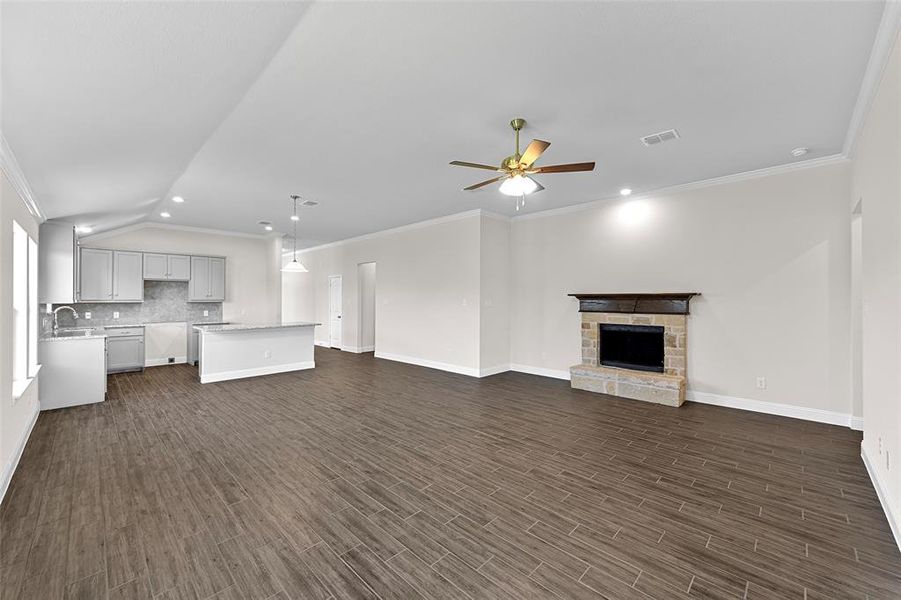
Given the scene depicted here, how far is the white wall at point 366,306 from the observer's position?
958 centimetres

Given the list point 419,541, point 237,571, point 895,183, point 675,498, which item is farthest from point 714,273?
point 237,571

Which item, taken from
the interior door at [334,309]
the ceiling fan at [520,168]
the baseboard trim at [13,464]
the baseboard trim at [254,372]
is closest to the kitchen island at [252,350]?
the baseboard trim at [254,372]

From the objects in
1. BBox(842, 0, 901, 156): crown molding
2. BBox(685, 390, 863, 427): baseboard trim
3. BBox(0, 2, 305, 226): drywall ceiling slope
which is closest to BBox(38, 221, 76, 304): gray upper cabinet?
BBox(0, 2, 305, 226): drywall ceiling slope

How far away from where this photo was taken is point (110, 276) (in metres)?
7.06

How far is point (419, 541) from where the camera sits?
2.21 meters

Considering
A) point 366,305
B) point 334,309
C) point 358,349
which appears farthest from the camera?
point 334,309

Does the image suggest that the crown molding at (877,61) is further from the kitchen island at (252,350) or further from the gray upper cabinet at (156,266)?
the gray upper cabinet at (156,266)

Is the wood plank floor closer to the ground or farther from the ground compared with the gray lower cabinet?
closer to the ground

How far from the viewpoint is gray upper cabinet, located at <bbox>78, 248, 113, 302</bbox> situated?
6.79 m

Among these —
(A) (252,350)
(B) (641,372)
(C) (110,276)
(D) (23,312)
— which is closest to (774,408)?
(B) (641,372)

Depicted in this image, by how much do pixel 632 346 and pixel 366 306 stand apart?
6.31m

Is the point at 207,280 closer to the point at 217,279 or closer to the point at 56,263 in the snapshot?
the point at 217,279

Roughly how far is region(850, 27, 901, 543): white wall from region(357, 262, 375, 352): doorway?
27.2 ft

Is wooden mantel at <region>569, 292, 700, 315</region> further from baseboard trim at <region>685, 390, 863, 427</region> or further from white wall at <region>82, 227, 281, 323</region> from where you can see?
white wall at <region>82, 227, 281, 323</region>
